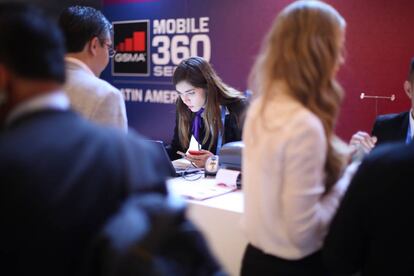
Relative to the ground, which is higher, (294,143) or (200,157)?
(294,143)

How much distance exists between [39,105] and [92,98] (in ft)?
2.73

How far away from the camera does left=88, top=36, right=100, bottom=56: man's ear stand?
6.14 feet

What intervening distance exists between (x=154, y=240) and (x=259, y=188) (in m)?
0.53

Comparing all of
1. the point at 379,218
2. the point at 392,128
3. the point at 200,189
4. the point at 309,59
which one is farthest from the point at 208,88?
the point at 379,218

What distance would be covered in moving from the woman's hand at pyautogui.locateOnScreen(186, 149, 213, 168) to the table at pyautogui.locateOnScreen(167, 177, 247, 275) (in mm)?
664

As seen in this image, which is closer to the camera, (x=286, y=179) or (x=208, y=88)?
(x=286, y=179)

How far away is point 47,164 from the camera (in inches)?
32.8

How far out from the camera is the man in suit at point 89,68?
68.0 inches

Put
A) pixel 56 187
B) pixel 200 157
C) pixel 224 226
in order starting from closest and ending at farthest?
pixel 56 187
pixel 224 226
pixel 200 157

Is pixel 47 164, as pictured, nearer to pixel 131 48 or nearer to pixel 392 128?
pixel 392 128

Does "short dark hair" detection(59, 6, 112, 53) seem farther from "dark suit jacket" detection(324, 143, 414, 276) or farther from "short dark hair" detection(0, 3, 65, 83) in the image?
"dark suit jacket" detection(324, 143, 414, 276)

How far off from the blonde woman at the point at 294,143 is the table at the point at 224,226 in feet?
1.82

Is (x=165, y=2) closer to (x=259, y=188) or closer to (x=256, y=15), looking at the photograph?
(x=256, y=15)

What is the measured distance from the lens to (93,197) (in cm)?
87
